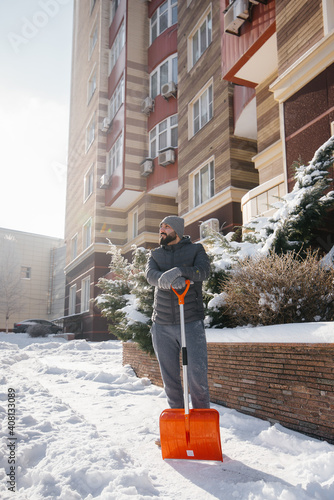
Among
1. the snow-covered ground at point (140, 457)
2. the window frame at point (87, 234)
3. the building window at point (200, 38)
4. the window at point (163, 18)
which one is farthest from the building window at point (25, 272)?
the snow-covered ground at point (140, 457)

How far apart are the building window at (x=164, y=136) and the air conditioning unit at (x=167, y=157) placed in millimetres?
807

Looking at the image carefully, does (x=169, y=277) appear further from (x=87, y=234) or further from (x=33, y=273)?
(x=33, y=273)

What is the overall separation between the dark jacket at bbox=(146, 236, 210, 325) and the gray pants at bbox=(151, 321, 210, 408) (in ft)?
0.31

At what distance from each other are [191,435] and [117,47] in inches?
986

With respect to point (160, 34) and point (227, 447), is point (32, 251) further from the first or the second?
point (227, 447)

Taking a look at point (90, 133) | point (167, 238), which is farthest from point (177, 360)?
point (90, 133)

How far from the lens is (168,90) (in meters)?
18.3

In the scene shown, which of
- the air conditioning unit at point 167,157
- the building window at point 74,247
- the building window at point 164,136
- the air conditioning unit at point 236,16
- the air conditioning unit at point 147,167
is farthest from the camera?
the building window at point 74,247

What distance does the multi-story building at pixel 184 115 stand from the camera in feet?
28.6

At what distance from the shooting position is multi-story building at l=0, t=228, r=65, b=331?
3903 centimetres

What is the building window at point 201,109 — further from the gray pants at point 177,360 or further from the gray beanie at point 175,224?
the gray pants at point 177,360

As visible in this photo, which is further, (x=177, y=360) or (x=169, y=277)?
(x=177, y=360)

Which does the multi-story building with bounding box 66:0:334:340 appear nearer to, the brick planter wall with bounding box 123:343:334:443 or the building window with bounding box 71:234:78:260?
the building window with bounding box 71:234:78:260

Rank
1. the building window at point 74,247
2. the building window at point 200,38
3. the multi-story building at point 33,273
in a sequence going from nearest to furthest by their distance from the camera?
the building window at point 200,38, the building window at point 74,247, the multi-story building at point 33,273
